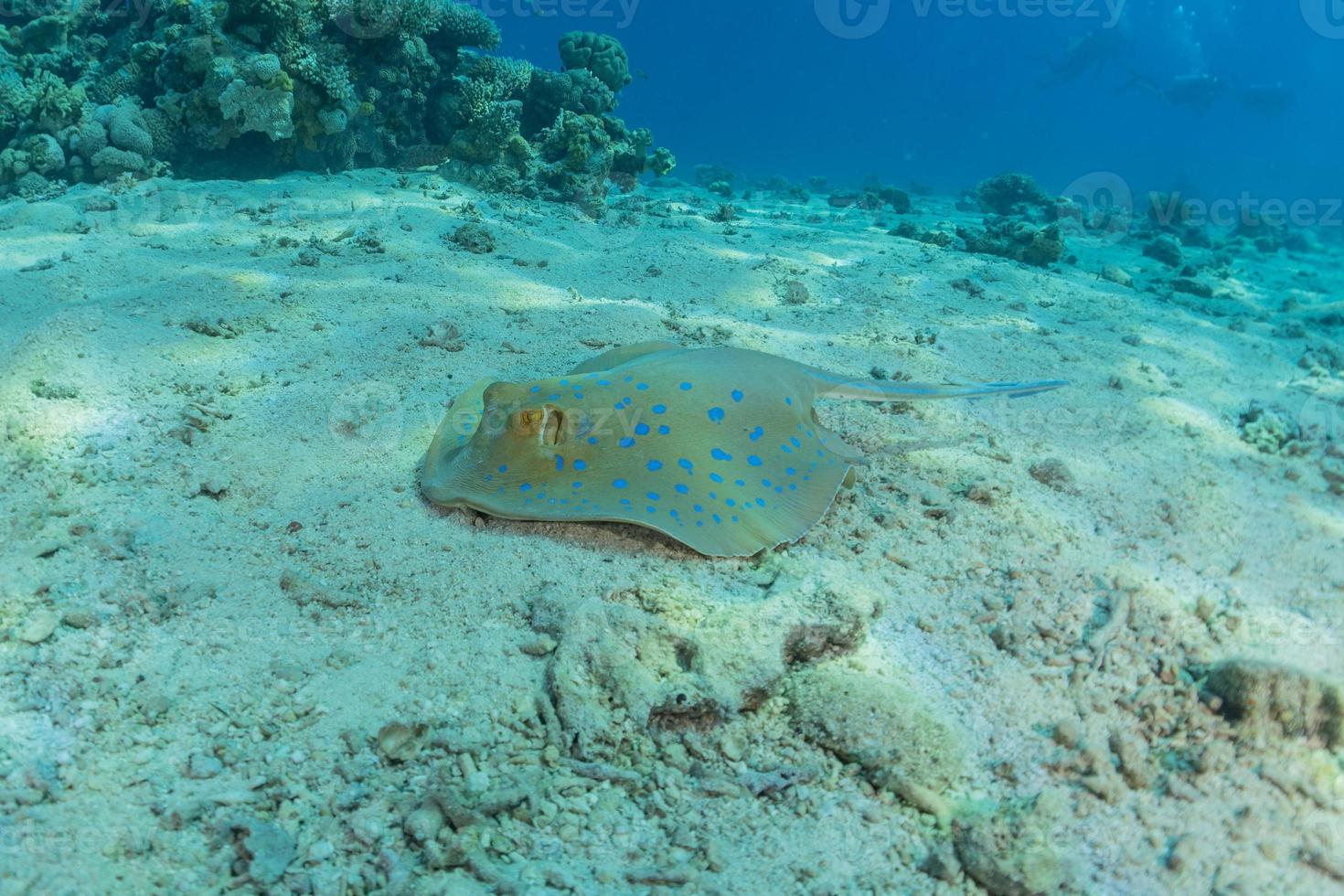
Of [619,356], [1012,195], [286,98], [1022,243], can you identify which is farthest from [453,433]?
[1012,195]

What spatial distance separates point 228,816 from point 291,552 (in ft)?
5.29

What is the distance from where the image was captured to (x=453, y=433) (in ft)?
13.8

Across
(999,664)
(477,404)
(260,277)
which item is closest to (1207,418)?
(999,664)

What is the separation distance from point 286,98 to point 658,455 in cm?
937

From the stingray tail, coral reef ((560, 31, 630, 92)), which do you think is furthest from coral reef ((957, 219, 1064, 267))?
the stingray tail

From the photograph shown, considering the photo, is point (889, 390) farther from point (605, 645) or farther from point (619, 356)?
point (605, 645)

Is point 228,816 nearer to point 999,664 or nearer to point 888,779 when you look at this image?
point 888,779

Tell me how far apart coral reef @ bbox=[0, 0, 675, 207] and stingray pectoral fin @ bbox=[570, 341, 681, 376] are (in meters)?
6.96

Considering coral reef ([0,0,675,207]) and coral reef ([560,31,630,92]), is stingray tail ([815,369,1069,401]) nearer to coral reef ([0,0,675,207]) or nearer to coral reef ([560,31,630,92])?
coral reef ([0,0,675,207])

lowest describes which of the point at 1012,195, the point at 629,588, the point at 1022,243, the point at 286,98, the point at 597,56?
the point at 629,588

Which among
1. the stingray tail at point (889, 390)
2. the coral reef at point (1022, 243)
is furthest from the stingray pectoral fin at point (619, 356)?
the coral reef at point (1022, 243)

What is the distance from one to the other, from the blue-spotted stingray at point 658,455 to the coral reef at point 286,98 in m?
8.31

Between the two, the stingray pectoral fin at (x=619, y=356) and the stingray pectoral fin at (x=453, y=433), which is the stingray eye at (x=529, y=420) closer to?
the stingray pectoral fin at (x=453, y=433)

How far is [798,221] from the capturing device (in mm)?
13992
